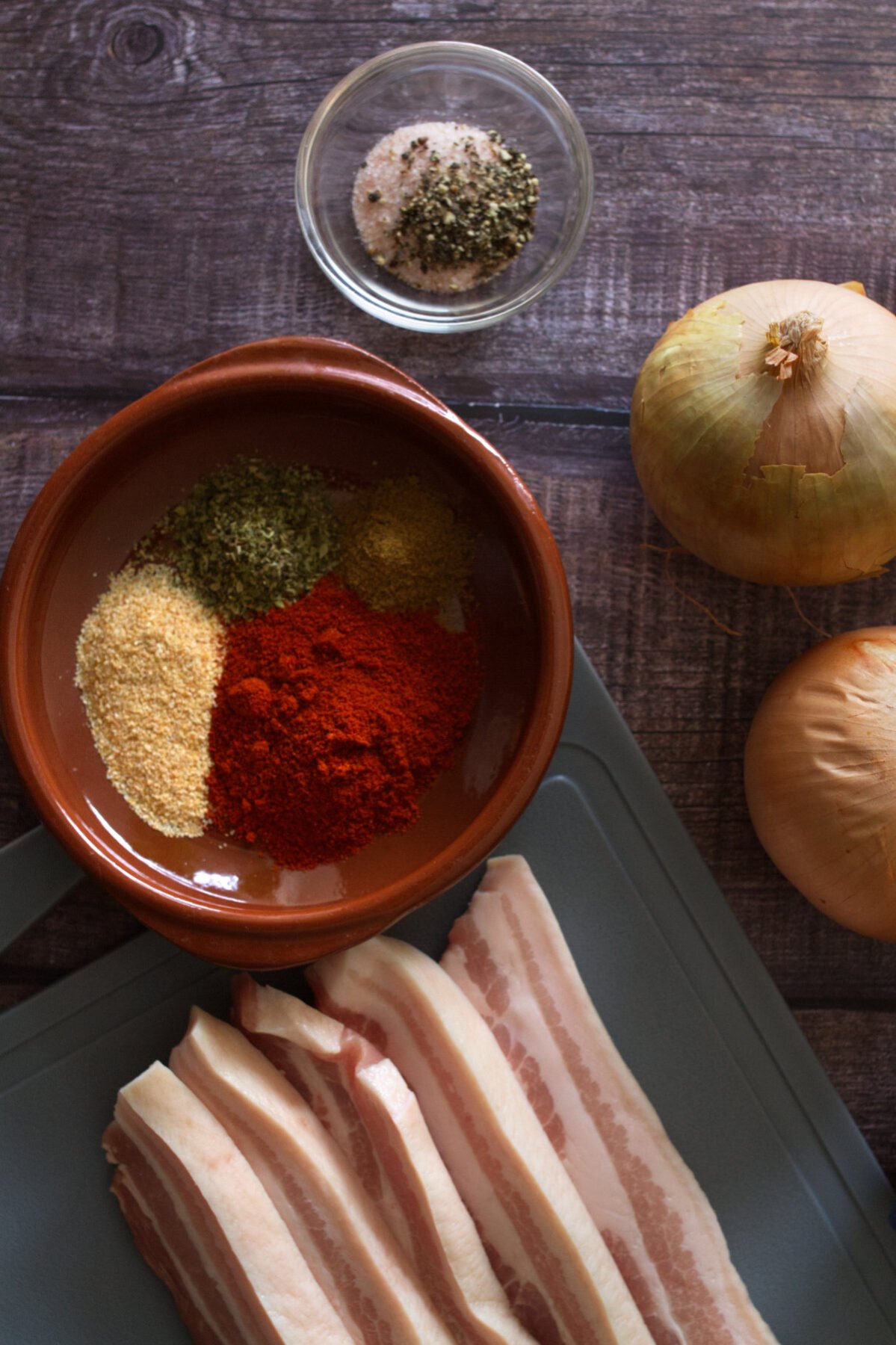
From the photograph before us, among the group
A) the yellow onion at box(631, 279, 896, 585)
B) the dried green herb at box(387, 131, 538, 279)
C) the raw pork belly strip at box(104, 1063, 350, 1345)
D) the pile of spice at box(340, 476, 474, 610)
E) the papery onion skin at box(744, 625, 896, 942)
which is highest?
the dried green herb at box(387, 131, 538, 279)

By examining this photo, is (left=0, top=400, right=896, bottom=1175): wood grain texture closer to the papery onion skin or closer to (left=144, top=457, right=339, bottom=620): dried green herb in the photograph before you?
the papery onion skin

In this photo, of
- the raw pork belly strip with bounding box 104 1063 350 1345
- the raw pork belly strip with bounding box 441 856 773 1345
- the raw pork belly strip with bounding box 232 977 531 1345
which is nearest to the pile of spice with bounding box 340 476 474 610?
the raw pork belly strip with bounding box 441 856 773 1345

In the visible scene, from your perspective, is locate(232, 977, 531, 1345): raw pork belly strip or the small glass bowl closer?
locate(232, 977, 531, 1345): raw pork belly strip

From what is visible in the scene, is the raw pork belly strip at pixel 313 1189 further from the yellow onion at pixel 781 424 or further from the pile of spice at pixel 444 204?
the pile of spice at pixel 444 204

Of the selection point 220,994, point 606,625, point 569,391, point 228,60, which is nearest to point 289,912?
point 220,994

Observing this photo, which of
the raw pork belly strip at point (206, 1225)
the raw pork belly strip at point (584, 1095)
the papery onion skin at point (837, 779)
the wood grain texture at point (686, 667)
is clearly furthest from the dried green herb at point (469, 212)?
the raw pork belly strip at point (206, 1225)

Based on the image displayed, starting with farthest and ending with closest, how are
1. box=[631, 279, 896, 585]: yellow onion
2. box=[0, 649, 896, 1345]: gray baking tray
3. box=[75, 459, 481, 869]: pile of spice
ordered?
1. box=[0, 649, 896, 1345]: gray baking tray
2. box=[75, 459, 481, 869]: pile of spice
3. box=[631, 279, 896, 585]: yellow onion

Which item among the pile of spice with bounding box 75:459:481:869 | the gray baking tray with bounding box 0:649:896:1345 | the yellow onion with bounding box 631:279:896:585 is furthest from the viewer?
the gray baking tray with bounding box 0:649:896:1345
